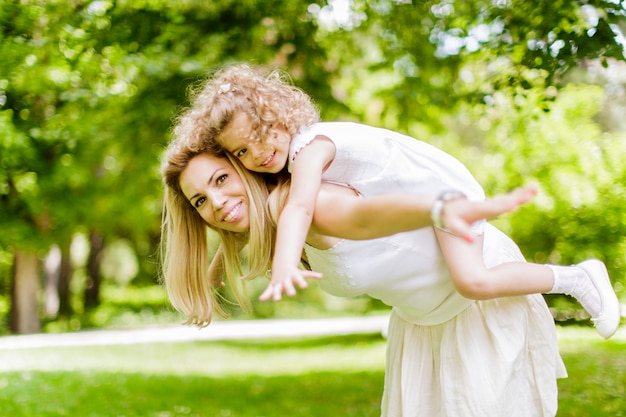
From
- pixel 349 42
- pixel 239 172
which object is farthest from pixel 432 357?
pixel 349 42

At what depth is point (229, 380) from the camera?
888 cm

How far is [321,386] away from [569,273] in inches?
218

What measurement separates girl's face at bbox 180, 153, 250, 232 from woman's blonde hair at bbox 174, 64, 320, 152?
0.26 ft

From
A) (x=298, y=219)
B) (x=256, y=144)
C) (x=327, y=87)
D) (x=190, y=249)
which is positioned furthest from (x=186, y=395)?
(x=298, y=219)

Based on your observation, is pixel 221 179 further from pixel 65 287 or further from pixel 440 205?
pixel 65 287

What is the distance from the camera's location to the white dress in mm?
2756

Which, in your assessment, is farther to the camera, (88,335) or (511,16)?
(88,335)

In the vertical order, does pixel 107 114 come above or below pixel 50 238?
above

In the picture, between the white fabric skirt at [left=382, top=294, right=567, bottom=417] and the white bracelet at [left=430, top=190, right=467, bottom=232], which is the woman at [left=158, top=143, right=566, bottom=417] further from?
the white bracelet at [left=430, top=190, right=467, bottom=232]

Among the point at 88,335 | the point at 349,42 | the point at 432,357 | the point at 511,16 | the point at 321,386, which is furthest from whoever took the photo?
the point at 88,335

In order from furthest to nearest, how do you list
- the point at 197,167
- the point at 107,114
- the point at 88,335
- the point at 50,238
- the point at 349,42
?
the point at 88,335 → the point at 50,238 → the point at 349,42 → the point at 107,114 → the point at 197,167

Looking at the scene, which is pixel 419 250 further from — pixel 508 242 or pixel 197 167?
pixel 197 167

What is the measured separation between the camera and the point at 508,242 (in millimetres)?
3154

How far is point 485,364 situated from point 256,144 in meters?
1.29
